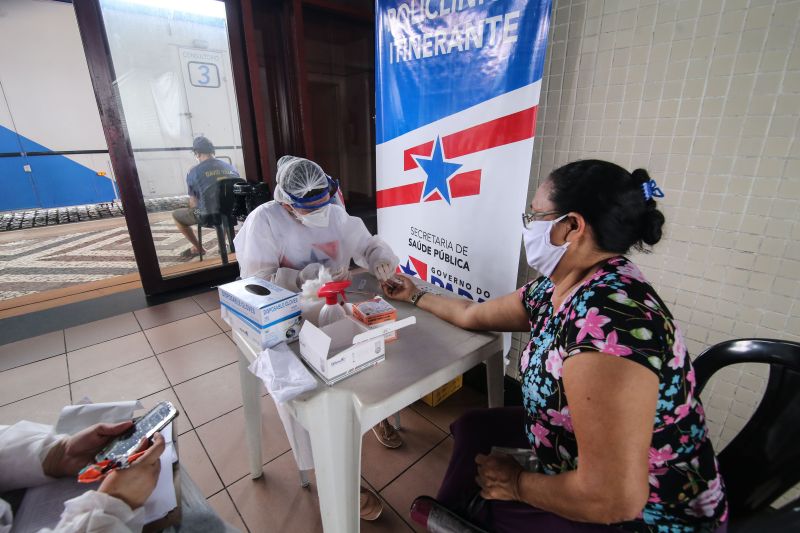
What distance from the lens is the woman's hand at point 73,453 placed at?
0.82m

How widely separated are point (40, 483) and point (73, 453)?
8 cm

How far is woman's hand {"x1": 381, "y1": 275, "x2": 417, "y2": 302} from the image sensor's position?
54.1 inches

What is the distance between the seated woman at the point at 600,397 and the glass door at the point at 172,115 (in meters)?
3.30

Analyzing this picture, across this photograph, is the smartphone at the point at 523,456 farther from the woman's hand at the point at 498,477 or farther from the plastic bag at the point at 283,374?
the plastic bag at the point at 283,374

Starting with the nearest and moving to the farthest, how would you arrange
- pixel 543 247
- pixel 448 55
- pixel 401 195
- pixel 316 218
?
pixel 543 247 → pixel 316 218 → pixel 448 55 → pixel 401 195

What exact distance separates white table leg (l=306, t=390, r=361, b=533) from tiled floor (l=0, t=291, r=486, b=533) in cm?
63

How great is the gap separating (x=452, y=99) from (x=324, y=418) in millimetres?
1513

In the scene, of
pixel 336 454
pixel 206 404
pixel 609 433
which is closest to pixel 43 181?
pixel 206 404

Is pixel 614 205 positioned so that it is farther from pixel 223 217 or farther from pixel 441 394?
pixel 223 217

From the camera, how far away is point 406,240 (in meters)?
2.19

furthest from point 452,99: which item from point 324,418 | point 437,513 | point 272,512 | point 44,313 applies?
point 44,313

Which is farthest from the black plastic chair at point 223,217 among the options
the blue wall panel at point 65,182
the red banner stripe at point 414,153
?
the blue wall panel at point 65,182

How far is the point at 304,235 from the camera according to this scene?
1604 millimetres

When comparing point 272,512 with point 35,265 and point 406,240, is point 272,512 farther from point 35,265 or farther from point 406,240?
point 35,265
